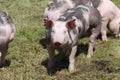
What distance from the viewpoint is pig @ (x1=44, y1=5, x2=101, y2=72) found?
7032 millimetres

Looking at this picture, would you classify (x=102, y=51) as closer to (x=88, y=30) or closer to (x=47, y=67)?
(x=88, y=30)

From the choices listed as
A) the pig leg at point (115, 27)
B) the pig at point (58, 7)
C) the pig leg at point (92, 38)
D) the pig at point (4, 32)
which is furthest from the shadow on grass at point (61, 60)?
the pig leg at point (115, 27)

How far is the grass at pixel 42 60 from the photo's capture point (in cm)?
752

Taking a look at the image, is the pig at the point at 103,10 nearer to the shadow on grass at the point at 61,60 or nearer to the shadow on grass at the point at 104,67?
the shadow on grass at the point at 61,60

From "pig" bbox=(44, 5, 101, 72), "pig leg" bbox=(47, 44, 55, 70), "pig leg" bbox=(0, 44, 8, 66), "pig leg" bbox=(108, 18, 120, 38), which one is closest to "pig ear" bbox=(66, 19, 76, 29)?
"pig" bbox=(44, 5, 101, 72)

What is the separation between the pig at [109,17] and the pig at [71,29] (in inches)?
49.2

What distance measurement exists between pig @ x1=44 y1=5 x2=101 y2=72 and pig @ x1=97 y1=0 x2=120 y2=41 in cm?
125

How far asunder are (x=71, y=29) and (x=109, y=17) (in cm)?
278

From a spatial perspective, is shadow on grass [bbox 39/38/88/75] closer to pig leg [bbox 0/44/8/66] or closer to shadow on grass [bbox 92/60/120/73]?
shadow on grass [bbox 92/60/120/73]

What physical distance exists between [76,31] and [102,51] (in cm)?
152

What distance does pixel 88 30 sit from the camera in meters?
8.62

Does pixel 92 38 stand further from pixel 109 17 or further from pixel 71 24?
pixel 71 24

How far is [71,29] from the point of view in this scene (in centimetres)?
740

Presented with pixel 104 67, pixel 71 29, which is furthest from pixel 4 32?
pixel 104 67
